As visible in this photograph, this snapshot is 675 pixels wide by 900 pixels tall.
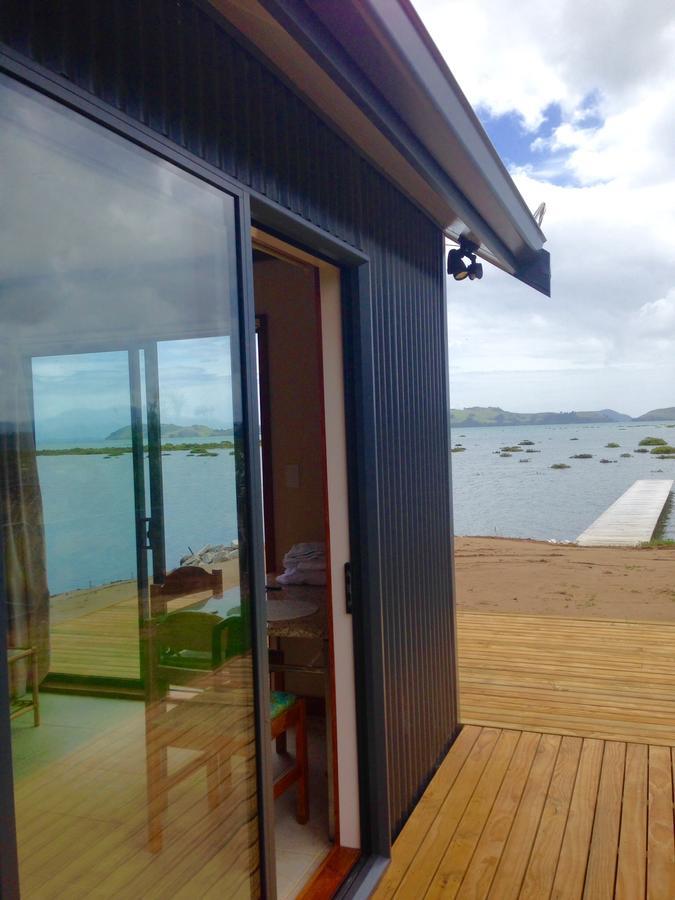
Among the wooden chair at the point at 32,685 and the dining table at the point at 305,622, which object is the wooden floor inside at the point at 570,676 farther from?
the wooden chair at the point at 32,685

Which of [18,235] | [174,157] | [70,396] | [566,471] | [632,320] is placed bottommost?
[566,471]

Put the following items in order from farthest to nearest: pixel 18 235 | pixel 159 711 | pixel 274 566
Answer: pixel 274 566
pixel 159 711
pixel 18 235

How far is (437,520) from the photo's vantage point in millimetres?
3553

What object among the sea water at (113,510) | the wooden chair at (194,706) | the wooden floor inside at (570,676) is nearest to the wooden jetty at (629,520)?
the wooden floor inside at (570,676)

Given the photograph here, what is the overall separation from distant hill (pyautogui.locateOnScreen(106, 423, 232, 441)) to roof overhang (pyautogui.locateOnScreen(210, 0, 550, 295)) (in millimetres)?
901

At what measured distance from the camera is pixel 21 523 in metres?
1.09

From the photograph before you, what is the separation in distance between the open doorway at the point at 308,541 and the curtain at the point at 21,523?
110cm

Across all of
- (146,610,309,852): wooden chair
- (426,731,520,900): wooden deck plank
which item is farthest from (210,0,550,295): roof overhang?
(426,731,520,900): wooden deck plank

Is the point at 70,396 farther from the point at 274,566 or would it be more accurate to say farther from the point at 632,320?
the point at 632,320

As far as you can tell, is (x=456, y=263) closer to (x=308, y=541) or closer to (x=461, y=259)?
(x=461, y=259)

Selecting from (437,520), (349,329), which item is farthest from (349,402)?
(437,520)

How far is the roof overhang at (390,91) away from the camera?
5.55 feet

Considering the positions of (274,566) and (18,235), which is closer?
(18,235)

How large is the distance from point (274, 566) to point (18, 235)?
3.02 metres
